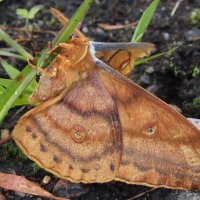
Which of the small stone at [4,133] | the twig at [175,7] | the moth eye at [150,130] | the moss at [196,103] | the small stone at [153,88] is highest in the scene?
the moth eye at [150,130]

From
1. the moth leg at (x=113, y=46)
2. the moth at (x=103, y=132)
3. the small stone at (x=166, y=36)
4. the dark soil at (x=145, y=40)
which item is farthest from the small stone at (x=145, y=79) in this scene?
the moth at (x=103, y=132)

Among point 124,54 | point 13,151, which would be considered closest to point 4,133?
point 13,151

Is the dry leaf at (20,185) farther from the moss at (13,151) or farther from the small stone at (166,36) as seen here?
the small stone at (166,36)

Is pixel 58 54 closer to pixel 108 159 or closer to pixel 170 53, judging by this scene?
pixel 108 159

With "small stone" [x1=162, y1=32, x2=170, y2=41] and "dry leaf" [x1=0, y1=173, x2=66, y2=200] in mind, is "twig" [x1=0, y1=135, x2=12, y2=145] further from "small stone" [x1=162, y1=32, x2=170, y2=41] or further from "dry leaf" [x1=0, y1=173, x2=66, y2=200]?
"small stone" [x1=162, y1=32, x2=170, y2=41]

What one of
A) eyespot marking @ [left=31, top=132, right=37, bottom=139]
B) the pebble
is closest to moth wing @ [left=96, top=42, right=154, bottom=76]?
eyespot marking @ [left=31, top=132, right=37, bottom=139]

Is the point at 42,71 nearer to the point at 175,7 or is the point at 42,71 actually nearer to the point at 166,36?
the point at 166,36

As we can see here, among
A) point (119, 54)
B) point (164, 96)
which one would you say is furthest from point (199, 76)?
point (119, 54)

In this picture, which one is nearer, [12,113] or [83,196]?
[83,196]
